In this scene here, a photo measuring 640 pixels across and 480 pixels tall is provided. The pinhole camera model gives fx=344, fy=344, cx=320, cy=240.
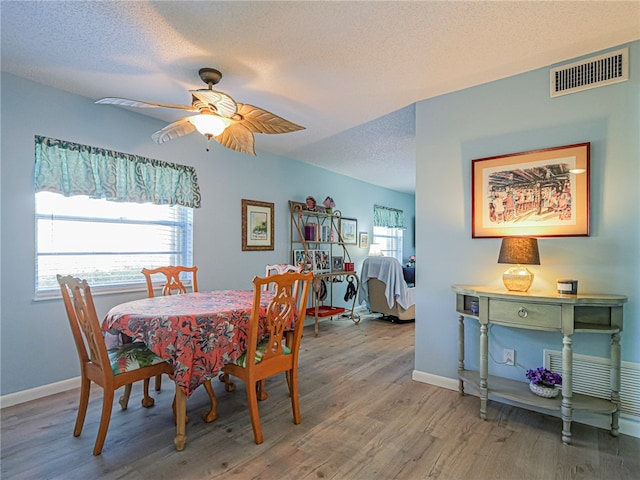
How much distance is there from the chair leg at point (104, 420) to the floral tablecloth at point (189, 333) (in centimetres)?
34

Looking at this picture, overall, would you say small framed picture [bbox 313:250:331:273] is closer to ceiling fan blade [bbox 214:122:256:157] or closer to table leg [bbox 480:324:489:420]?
ceiling fan blade [bbox 214:122:256:157]

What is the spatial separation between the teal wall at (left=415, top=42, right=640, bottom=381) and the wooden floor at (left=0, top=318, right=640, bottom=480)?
1.61 feet

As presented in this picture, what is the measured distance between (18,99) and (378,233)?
588 cm

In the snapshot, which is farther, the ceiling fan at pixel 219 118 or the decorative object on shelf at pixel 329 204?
the decorative object on shelf at pixel 329 204

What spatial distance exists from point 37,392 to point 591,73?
4.58 metres

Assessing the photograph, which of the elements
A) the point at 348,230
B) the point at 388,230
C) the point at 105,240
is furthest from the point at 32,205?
the point at 388,230

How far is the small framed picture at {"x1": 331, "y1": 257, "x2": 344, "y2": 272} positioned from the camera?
5.49 metres

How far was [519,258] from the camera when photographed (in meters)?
2.26

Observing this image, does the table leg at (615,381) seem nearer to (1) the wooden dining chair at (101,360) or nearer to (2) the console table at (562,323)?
(2) the console table at (562,323)

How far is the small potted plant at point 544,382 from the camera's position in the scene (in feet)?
7.22

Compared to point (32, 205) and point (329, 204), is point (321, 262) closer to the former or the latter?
point (329, 204)

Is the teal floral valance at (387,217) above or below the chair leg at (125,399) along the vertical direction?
above

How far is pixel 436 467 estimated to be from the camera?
1.81 m

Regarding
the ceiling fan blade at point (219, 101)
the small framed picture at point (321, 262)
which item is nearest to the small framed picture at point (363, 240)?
the small framed picture at point (321, 262)
